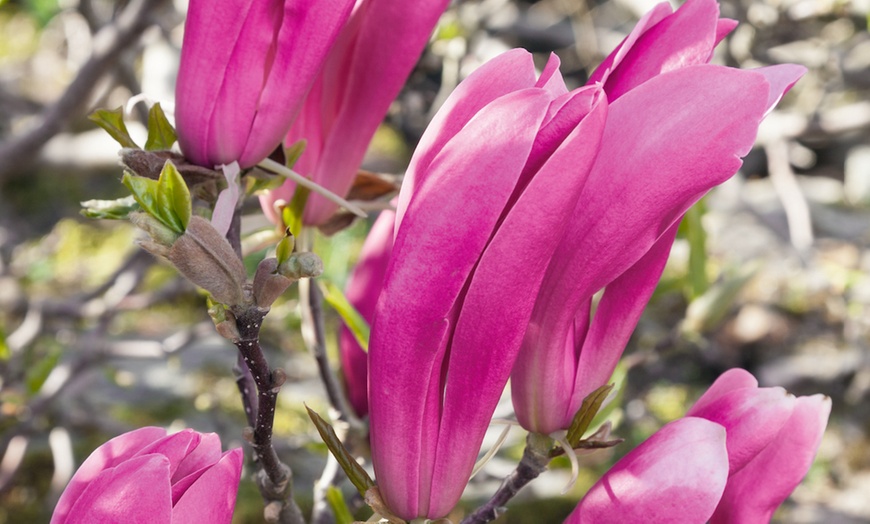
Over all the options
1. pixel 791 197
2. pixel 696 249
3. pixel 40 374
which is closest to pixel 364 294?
pixel 696 249

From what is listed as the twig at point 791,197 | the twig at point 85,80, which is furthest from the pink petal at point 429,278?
the twig at point 791,197

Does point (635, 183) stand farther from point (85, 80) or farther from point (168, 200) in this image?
A: point (85, 80)

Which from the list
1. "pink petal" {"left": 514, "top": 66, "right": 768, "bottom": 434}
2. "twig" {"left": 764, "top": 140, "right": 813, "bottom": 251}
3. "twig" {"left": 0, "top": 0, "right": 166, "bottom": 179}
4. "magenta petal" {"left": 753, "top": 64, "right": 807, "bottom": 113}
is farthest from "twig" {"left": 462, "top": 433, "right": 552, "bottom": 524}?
"twig" {"left": 764, "top": 140, "right": 813, "bottom": 251}

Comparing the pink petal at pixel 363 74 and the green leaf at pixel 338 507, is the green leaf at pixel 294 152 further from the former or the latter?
the green leaf at pixel 338 507

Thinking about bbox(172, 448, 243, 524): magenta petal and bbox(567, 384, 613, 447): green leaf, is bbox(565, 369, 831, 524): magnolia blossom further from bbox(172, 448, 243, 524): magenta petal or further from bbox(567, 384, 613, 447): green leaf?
bbox(172, 448, 243, 524): magenta petal

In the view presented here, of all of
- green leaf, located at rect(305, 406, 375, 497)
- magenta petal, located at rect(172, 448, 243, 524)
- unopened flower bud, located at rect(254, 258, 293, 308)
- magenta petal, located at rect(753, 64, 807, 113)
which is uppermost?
magenta petal, located at rect(753, 64, 807, 113)

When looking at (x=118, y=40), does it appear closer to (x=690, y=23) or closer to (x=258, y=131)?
(x=258, y=131)
